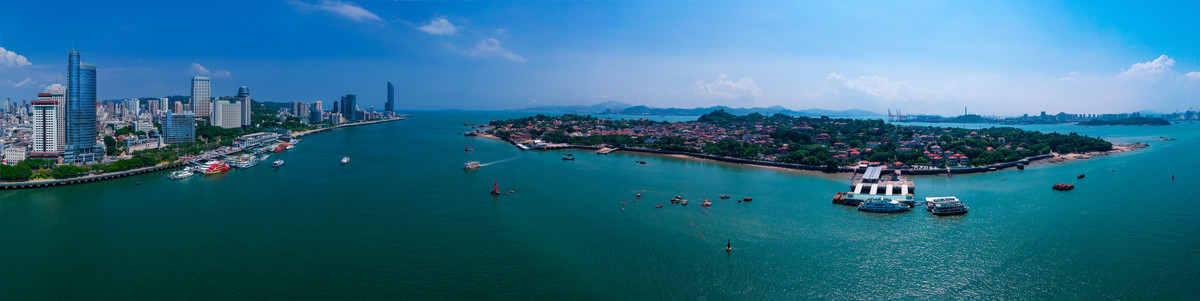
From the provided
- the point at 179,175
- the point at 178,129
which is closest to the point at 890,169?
the point at 179,175

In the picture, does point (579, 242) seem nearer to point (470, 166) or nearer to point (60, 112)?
point (470, 166)

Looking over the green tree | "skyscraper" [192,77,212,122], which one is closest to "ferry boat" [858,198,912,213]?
the green tree

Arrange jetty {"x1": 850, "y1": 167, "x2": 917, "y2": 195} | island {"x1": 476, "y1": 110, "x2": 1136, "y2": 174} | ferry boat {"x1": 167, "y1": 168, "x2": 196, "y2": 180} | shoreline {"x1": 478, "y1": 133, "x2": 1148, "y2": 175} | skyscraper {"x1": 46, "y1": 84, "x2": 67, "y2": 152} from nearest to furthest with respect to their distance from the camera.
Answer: jetty {"x1": 850, "y1": 167, "x2": 917, "y2": 195}
ferry boat {"x1": 167, "y1": 168, "x2": 196, "y2": 180}
shoreline {"x1": 478, "y1": 133, "x2": 1148, "y2": 175}
island {"x1": 476, "y1": 110, "x2": 1136, "y2": 174}
skyscraper {"x1": 46, "y1": 84, "x2": 67, "y2": 152}

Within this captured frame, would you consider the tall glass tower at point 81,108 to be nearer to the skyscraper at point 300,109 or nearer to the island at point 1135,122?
the skyscraper at point 300,109

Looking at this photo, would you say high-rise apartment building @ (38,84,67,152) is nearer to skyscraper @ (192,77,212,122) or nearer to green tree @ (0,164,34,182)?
green tree @ (0,164,34,182)

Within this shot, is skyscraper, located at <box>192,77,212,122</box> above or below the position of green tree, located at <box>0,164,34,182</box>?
above

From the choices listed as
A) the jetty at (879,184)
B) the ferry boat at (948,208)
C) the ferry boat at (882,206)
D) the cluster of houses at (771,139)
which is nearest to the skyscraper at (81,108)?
the cluster of houses at (771,139)

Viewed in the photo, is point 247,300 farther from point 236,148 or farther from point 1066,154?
point 1066,154
